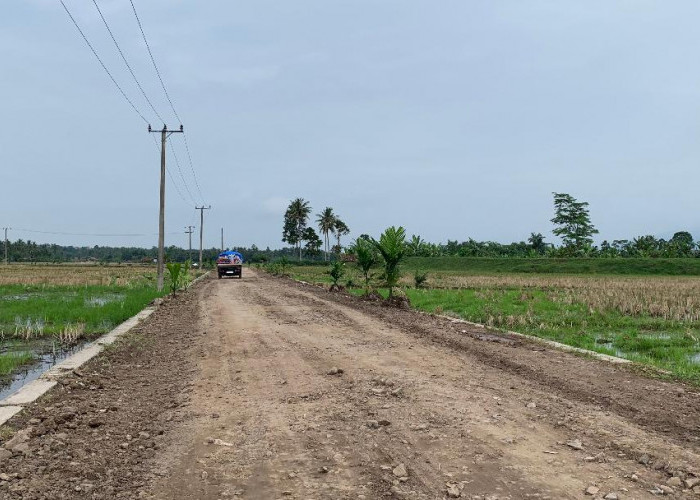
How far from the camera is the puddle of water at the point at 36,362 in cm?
Result: 771

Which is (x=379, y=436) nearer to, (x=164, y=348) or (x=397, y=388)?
(x=397, y=388)

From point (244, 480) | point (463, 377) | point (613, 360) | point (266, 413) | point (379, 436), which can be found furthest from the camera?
point (613, 360)

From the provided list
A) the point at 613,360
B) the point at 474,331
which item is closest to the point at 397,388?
the point at 613,360

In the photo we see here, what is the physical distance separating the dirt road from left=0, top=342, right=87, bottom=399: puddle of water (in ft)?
2.79

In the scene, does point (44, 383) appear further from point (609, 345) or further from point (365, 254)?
point (365, 254)

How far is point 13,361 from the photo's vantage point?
894 centimetres

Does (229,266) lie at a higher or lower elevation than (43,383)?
higher

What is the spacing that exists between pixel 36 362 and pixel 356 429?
676cm

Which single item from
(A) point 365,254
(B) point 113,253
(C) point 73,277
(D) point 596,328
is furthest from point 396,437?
(B) point 113,253

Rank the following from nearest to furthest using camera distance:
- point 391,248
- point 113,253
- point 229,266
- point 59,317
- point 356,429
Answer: point 356,429 < point 59,317 < point 391,248 < point 229,266 < point 113,253

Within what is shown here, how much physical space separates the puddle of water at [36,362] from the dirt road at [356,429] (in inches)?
33.5

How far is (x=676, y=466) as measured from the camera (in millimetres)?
4273

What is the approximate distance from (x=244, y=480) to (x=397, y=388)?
2.89 metres

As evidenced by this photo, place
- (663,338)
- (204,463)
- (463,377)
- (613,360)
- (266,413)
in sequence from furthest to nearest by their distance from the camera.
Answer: (663,338) < (613,360) < (463,377) < (266,413) < (204,463)
